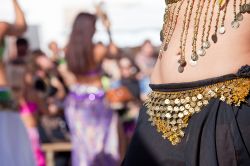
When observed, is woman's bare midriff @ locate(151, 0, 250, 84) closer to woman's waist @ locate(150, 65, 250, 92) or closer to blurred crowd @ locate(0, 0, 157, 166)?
woman's waist @ locate(150, 65, 250, 92)

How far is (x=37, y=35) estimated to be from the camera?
11.2 metres

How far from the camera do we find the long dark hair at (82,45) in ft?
19.1

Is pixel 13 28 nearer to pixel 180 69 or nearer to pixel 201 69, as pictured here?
pixel 180 69

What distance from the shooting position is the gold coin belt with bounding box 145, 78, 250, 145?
2211 mm

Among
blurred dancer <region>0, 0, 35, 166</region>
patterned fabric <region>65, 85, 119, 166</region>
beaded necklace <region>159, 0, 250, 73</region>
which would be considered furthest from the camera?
patterned fabric <region>65, 85, 119, 166</region>

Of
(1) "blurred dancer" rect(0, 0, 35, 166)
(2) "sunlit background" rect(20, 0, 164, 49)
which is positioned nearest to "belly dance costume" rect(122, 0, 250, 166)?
(1) "blurred dancer" rect(0, 0, 35, 166)

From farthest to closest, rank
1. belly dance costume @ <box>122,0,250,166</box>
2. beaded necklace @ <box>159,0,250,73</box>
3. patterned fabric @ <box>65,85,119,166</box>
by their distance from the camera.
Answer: patterned fabric @ <box>65,85,119,166</box>
beaded necklace @ <box>159,0,250,73</box>
belly dance costume @ <box>122,0,250,166</box>

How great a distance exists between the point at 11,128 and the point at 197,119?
241 cm

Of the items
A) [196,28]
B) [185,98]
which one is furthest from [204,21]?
[185,98]

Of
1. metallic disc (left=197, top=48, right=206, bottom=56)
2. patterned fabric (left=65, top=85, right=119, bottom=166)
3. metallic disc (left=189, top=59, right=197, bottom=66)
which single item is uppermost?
metallic disc (left=197, top=48, right=206, bottom=56)

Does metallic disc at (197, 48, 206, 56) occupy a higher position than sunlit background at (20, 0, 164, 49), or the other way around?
metallic disc at (197, 48, 206, 56)

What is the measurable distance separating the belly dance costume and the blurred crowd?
2.35 m

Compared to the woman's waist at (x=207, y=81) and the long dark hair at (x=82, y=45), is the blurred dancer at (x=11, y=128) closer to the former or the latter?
the long dark hair at (x=82, y=45)

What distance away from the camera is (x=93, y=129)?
19.0 feet
